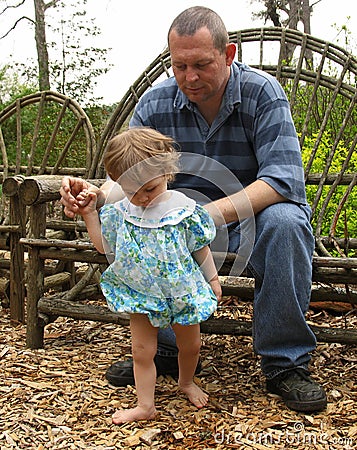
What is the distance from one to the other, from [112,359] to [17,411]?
25.6 inches

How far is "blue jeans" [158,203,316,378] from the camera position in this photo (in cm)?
228

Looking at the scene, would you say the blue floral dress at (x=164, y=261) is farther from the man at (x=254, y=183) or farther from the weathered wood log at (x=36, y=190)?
the weathered wood log at (x=36, y=190)

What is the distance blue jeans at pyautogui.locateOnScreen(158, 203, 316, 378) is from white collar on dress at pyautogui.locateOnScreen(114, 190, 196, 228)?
335 mm

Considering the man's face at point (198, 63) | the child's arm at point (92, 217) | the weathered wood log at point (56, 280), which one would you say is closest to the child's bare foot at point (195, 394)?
the child's arm at point (92, 217)

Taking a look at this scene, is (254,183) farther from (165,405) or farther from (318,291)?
(165,405)

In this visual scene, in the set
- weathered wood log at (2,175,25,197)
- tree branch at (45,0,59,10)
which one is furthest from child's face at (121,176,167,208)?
tree branch at (45,0,59,10)

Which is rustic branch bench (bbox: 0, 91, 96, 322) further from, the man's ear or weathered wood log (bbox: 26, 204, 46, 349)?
the man's ear

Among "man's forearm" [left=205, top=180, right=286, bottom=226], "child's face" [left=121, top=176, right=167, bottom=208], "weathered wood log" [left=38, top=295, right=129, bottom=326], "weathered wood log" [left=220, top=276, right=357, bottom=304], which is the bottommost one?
"weathered wood log" [left=38, top=295, right=129, bottom=326]

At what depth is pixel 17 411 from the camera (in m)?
2.39

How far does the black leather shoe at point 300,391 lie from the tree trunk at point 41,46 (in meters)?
5.92

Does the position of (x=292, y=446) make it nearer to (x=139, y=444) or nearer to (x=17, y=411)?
(x=139, y=444)

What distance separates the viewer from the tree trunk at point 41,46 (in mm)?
7629

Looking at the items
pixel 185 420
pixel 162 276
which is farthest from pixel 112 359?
pixel 162 276

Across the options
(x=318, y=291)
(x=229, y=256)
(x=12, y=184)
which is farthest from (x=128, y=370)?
(x=12, y=184)
